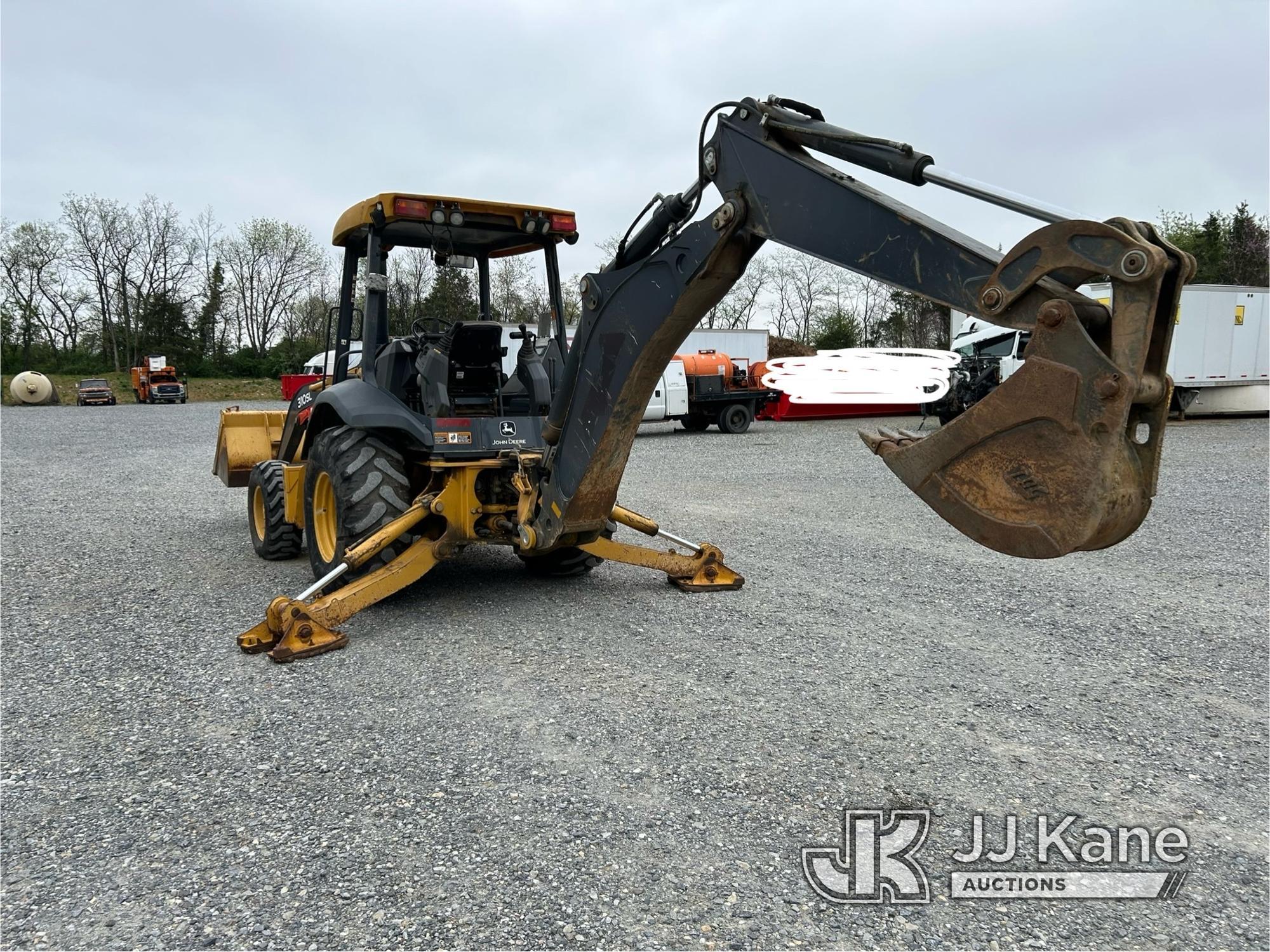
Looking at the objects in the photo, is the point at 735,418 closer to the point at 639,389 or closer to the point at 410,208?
the point at 410,208

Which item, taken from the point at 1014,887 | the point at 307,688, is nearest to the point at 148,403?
the point at 307,688

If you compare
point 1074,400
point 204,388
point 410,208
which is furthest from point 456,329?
point 204,388

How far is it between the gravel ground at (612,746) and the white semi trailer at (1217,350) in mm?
14210

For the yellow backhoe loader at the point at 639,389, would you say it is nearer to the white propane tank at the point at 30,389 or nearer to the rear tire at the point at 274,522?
the rear tire at the point at 274,522

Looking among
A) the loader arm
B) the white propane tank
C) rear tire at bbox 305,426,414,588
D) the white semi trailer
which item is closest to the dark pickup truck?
the white propane tank

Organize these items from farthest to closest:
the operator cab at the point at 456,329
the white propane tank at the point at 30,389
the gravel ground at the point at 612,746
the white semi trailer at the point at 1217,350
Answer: the white propane tank at the point at 30,389, the white semi trailer at the point at 1217,350, the operator cab at the point at 456,329, the gravel ground at the point at 612,746

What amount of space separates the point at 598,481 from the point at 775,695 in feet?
4.50

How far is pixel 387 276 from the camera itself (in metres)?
5.84

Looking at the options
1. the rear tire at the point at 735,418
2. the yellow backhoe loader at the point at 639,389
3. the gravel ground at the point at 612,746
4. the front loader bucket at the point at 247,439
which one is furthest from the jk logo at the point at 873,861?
the rear tire at the point at 735,418

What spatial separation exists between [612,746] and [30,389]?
136 feet

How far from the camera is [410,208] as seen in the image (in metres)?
5.42

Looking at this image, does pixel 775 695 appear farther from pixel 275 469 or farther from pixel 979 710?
pixel 275 469

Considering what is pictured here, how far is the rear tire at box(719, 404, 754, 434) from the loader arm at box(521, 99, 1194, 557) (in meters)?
16.1

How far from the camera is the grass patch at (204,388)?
41031mm
